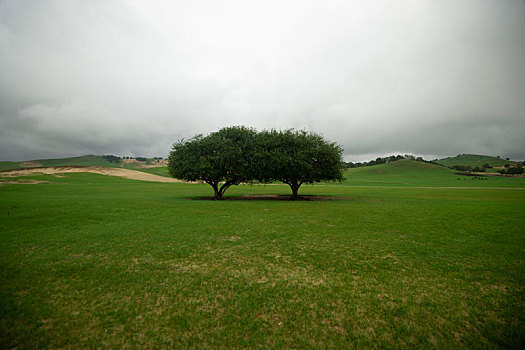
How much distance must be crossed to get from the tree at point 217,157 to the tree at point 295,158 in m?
1.97

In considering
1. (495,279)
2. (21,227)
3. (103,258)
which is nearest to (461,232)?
(495,279)

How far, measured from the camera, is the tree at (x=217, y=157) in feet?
105

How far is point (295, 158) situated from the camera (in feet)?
103

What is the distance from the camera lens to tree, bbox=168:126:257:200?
3195cm

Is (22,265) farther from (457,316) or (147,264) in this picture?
(457,316)

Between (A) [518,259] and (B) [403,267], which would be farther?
(A) [518,259]

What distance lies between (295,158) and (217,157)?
1169 centimetres

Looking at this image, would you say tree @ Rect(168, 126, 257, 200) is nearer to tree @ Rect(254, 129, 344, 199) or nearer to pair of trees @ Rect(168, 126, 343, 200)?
pair of trees @ Rect(168, 126, 343, 200)

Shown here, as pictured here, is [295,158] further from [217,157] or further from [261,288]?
[261,288]

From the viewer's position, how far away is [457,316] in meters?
5.55

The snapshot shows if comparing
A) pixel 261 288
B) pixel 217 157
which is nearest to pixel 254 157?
pixel 217 157

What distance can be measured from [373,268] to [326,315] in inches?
150

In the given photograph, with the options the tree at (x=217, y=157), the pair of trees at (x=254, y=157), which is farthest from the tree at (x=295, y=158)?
the tree at (x=217, y=157)

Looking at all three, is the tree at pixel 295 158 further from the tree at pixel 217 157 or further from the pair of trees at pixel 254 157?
the tree at pixel 217 157
